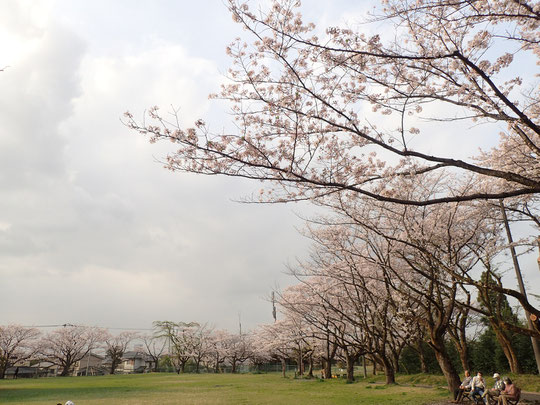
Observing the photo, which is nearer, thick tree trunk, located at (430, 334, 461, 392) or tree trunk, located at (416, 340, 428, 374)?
thick tree trunk, located at (430, 334, 461, 392)

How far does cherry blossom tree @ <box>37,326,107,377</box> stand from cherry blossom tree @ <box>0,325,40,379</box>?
1630mm

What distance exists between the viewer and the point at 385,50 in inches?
230

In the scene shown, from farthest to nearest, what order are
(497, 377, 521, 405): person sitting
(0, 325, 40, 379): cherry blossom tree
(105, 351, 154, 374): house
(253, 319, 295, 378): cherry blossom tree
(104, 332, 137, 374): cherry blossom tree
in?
1. (105, 351, 154, 374): house
2. (104, 332, 137, 374): cherry blossom tree
3. (0, 325, 40, 379): cherry blossom tree
4. (253, 319, 295, 378): cherry blossom tree
5. (497, 377, 521, 405): person sitting

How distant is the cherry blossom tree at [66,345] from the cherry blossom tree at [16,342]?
1.63 meters

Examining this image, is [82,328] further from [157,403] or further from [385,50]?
[385,50]

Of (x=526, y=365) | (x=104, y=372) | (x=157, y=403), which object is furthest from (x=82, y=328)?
(x=526, y=365)

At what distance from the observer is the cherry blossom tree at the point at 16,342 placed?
4616cm

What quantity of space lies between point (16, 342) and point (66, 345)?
6300 mm

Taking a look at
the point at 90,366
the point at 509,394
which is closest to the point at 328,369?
the point at 509,394

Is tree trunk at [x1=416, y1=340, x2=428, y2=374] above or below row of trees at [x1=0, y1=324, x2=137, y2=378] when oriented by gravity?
below

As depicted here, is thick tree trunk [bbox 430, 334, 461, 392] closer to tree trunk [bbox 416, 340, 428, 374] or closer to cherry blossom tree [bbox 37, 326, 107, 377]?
tree trunk [bbox 416, 340, 428, 374]

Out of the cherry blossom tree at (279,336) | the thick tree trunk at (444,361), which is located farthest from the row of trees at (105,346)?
the thick tree trunk at (444,361)

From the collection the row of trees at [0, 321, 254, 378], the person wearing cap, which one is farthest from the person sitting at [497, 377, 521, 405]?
the row of trees at [0, 321, 254, 378]

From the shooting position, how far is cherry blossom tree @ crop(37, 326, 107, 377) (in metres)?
51.5
